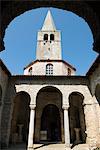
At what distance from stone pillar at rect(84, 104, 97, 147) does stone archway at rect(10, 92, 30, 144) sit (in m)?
6.48

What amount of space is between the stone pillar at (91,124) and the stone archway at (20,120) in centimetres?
648

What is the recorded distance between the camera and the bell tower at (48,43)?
73.8ft

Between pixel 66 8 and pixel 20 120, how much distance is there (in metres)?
15.5

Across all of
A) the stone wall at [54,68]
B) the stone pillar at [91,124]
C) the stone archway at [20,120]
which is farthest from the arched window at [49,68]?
the stone pillar at [91,124]

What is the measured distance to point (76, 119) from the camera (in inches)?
701

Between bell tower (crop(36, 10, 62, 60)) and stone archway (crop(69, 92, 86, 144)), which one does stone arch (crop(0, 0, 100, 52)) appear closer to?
stone archway (crop(69, 92, 86, 144))

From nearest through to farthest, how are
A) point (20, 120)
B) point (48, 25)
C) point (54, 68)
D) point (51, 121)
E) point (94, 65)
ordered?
point (94, 65), point (20, 120), point (51, 121), point (54, 68), point (48, 25)

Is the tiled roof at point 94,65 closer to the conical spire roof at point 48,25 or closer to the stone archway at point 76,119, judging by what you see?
the stone archway at point 76,119

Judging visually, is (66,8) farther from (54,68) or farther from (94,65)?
(54,68)

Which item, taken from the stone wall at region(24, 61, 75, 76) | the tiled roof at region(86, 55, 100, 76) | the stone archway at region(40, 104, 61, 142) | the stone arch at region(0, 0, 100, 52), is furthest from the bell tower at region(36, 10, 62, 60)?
the stone arch at region(0, 0, 100, 52)

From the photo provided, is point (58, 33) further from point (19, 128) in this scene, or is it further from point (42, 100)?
point (19, 128)

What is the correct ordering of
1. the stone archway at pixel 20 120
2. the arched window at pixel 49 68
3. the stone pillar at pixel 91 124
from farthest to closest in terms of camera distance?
the arched window at pixel 49 68 < the stone archway at pixel 20 120 < the stone pillar at pixel 91 124

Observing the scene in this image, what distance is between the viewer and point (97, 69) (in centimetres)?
1284

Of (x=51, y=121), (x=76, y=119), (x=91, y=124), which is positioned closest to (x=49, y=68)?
(x=51, y=121)
